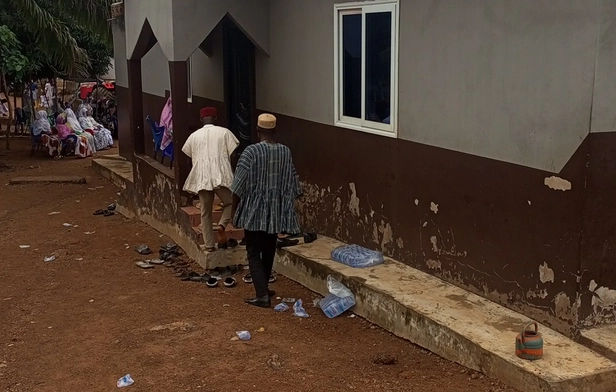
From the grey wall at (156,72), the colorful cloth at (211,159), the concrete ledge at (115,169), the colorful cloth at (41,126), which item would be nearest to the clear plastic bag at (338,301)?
the colorful cloth at (211,159)

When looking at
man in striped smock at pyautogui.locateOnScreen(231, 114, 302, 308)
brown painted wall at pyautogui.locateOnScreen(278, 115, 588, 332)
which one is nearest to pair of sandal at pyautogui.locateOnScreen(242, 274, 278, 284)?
brown painted wall at pyautogui.locateOnScreen(278, 115, 588, 332)

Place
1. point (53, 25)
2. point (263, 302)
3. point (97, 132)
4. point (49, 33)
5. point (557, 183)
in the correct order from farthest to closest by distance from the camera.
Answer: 1. point (97, 132)
2. point (49, 33)
3. point (53, 25)
4. point (263, 302)
5. point (557, 183)

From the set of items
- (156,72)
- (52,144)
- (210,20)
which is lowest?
(52,144)

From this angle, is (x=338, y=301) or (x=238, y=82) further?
(x=238, y=82)

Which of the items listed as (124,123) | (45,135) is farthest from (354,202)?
(45,135)

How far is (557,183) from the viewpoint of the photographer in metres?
5.00

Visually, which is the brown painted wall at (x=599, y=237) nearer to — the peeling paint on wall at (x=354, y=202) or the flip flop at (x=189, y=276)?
the peeling paint on wall at (x=354, y=202)

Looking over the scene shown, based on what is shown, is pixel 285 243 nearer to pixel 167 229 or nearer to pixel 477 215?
pixel 167 229

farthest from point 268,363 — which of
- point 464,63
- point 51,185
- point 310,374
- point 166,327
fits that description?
point 51,185

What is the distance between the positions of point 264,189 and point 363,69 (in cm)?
160

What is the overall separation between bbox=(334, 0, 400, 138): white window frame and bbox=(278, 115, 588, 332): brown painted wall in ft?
0.34

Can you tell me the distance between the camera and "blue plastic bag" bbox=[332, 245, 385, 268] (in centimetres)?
693

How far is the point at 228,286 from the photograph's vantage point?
303 inches

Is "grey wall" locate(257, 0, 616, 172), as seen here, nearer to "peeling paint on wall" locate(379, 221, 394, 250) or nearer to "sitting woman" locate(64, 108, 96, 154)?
"peeling paint on wall" locate(379, 221, 394, 250)
